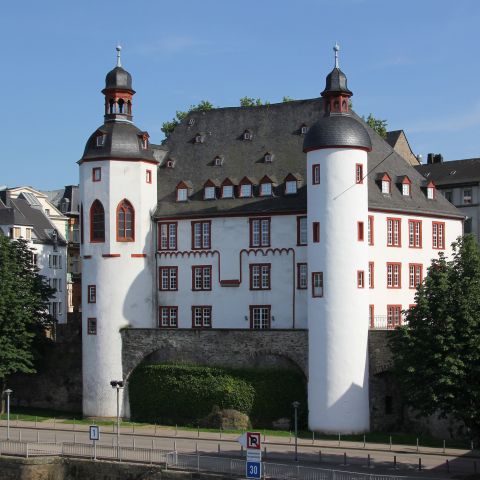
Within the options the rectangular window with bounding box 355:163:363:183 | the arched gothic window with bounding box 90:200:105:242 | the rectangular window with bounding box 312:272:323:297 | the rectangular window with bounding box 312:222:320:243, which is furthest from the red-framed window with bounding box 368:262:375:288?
the arched gothic window with bounding box 90:200:105:242

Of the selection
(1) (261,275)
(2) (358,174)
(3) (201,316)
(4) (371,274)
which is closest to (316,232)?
(2) (358,174)

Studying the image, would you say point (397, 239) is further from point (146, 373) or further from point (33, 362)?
point (33, 362)

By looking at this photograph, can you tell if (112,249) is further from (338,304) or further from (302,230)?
(338,304)

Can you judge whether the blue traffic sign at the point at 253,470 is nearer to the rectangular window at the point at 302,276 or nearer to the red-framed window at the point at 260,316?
the rectangular window at the point at 302,276

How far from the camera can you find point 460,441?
62.0 meters

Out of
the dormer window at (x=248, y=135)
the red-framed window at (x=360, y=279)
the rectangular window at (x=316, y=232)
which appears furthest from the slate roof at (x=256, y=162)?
the red-framed window at (x=360, y=279)

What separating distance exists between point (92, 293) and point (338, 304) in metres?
17.5

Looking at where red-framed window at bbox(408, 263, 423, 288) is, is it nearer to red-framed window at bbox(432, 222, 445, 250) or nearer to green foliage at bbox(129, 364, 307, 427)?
red-framed window at bbox(432, 222, 445, 250)

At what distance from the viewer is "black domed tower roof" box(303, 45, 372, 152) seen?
65.6 meters

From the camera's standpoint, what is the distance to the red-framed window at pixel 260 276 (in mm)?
71812

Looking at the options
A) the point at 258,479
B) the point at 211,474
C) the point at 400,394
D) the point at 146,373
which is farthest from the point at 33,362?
the point at 258,479

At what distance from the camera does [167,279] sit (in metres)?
75.0

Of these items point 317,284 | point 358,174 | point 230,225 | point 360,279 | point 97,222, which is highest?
point 358,174

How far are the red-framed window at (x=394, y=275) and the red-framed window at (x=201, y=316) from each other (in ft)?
39.1
